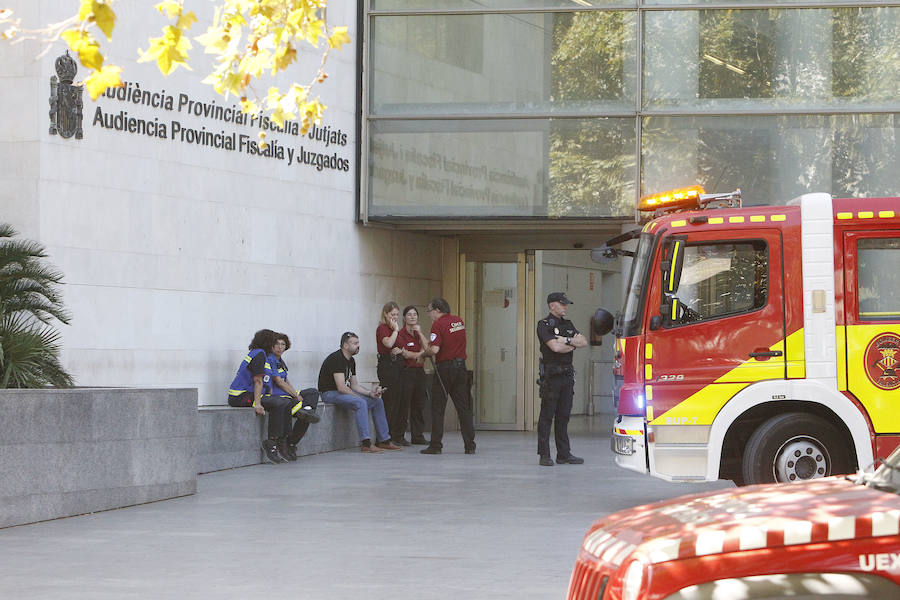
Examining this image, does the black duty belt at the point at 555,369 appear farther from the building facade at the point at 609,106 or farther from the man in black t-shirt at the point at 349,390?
the building facade at the point at 609,106

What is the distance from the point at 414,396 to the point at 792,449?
8.37 m

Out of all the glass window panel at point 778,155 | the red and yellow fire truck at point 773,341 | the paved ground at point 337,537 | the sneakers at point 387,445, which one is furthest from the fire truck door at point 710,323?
the glass window panel at point 778,155

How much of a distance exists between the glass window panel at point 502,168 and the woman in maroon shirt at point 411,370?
2.00 m

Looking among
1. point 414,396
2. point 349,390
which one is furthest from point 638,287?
point 414,396

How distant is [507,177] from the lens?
19172 mm

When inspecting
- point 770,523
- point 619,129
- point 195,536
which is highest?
point 619,129

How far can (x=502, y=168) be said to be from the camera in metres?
19.2

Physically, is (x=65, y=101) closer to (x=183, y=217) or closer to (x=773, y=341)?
(x=183, y=217)

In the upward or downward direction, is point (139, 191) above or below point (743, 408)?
above

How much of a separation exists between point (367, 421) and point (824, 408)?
760cm

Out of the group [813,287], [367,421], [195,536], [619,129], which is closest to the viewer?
[195,536]

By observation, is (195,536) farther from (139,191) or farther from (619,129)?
(619,129)

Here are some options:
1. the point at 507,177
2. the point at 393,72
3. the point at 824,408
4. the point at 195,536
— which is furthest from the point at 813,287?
the point at 393,72

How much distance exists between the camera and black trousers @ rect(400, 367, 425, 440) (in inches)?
724
